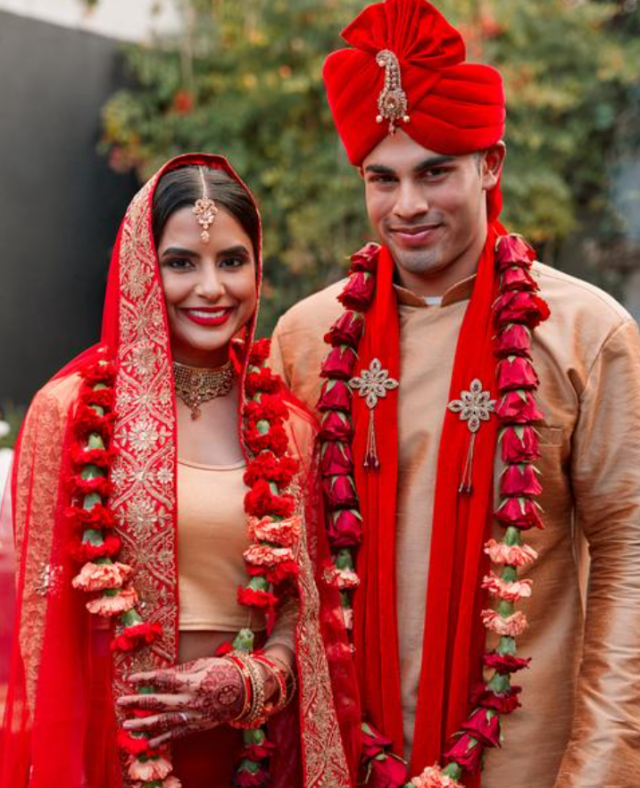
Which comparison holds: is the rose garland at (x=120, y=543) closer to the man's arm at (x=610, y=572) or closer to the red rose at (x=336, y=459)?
the red rose at (x=336, y=459)

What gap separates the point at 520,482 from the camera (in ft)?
8.56

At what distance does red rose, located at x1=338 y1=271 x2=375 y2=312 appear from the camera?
9.57ft

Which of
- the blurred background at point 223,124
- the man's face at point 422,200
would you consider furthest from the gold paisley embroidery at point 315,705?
the blurred background at point 223,124

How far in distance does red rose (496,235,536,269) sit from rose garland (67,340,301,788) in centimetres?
67

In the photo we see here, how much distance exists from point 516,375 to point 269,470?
0.63 m

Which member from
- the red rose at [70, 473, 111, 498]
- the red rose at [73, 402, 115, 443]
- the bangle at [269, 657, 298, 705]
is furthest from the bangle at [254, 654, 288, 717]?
the red rose at [73, 402, 115, 443]

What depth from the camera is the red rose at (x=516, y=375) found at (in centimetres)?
263

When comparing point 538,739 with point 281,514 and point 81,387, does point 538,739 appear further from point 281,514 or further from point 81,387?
point 81,387

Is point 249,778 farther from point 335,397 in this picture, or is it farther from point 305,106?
point 305,106

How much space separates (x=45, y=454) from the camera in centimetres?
249

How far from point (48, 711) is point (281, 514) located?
66 cm

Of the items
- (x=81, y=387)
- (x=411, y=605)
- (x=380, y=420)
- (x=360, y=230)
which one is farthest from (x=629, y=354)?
(x=360, y=230)

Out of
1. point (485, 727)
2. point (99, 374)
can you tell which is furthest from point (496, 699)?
point (99, 374)

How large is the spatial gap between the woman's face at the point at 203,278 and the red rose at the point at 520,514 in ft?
2.51
